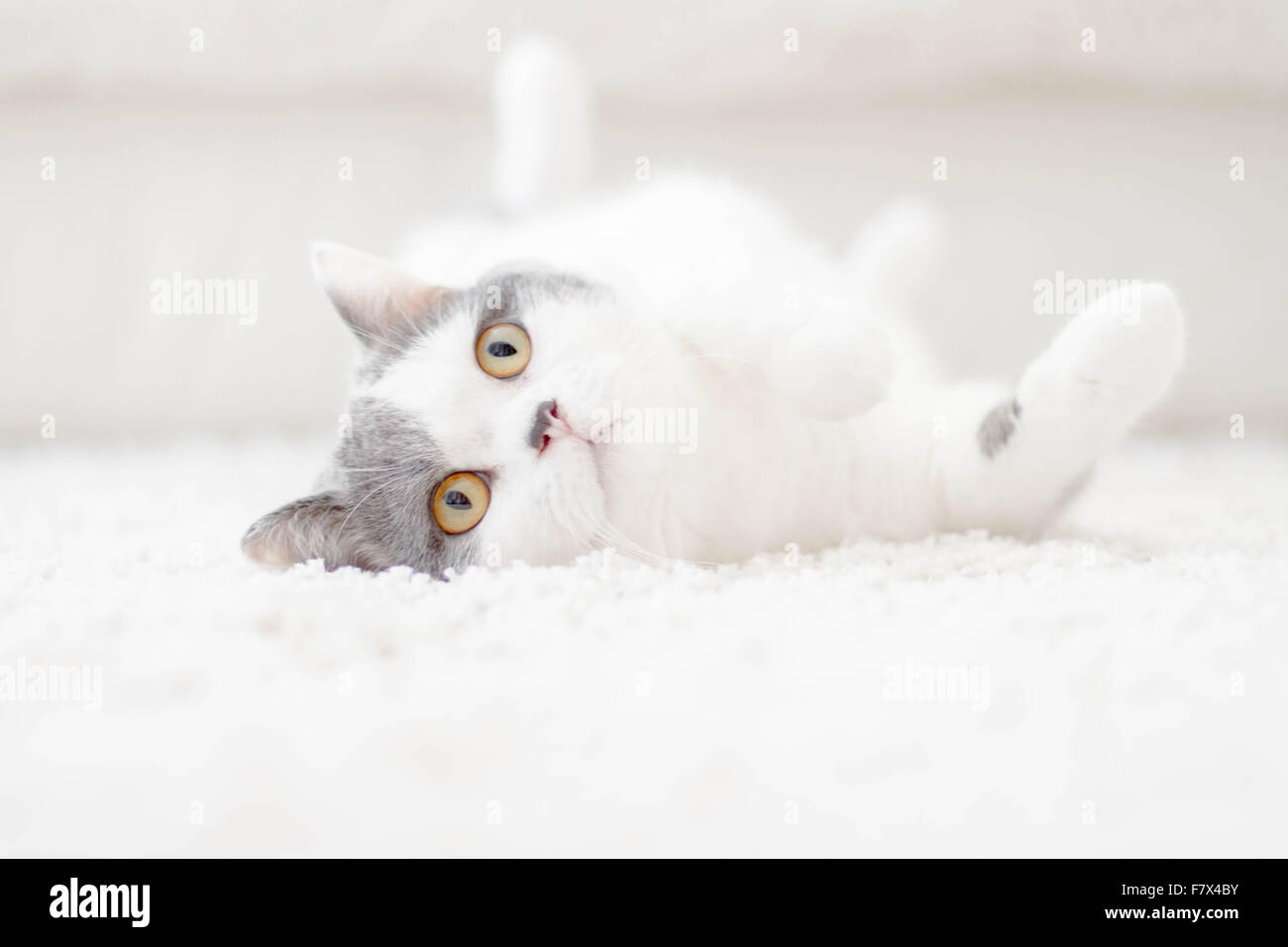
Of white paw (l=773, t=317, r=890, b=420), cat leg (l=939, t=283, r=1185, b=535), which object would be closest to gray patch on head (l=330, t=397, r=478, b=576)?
white paw (l=773, t=317, r=890, b=420)

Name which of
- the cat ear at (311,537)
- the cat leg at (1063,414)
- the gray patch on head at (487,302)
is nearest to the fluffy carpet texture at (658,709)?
the cat ear at (311,537)

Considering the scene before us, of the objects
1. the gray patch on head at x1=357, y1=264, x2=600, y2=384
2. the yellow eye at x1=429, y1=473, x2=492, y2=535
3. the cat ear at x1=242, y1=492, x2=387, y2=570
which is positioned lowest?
the cat ear at x1=242, y1=492, x2=387, y2=570

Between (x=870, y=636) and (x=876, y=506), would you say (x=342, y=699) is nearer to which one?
(x=870, y=636)

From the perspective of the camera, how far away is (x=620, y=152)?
2.14 meters

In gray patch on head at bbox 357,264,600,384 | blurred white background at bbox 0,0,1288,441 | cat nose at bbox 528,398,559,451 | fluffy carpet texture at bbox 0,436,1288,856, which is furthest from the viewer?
blurred white background at bbox 0,0,1288,441

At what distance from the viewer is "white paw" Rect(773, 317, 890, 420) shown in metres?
1.02

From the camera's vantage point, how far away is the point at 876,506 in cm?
124

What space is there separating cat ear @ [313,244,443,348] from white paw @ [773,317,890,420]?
45 centimetres

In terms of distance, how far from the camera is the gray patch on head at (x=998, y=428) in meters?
1.16

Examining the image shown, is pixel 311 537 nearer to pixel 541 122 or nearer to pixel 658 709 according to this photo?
pixel 658 709

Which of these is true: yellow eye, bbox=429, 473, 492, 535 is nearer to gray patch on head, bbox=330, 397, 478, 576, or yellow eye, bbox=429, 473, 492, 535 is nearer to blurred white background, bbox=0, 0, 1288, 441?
gray patch on head, bbox=330, 397, 478, 576

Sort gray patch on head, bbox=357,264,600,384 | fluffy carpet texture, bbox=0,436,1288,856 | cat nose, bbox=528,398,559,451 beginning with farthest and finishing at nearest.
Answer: gray patch on head, bbox=357,264,600,384 < cat nose, bbox=528,398,559,451 < fluffy carpet texture, bbox=0,436,1288,856

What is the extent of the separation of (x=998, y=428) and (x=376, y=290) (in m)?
0.79
